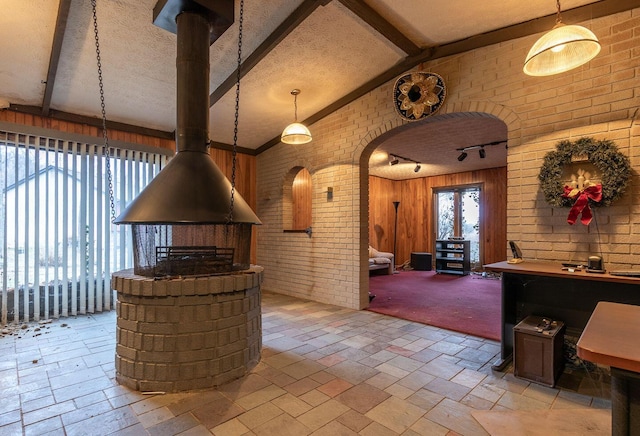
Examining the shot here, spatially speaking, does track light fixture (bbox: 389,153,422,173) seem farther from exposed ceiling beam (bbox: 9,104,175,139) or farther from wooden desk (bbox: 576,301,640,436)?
wooden desk (bbox: 576,301,640,436)

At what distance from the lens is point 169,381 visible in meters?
2.29

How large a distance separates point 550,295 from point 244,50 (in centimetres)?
381

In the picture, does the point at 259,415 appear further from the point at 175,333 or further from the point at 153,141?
the point at 153,141

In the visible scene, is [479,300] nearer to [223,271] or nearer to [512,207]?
[512,207]

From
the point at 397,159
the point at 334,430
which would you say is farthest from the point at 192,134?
the point at 397,159

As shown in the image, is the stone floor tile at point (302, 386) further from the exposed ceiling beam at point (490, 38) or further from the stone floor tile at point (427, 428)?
the exposed ceiling beam at point (490, 38)

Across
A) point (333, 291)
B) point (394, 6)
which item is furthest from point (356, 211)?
point (394, 6)

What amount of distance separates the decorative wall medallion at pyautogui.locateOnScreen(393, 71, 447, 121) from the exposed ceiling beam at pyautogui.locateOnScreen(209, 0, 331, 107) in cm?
134

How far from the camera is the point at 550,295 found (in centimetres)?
283

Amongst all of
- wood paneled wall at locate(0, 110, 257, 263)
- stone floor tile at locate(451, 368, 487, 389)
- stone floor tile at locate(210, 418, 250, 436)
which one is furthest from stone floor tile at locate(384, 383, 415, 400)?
wood paneled wall at locate(0, 110, 257, 263)

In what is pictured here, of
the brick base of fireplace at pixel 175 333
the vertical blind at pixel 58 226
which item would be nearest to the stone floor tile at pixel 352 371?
the brick base of fireplace at pixel 175 333

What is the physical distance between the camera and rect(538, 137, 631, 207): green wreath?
2475 millimetres

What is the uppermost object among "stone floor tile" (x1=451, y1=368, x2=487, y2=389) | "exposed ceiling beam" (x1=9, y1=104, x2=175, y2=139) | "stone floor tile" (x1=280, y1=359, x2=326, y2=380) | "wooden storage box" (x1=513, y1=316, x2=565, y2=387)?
"exposed ceiling beam" (x1=9, y1=104, x2=175, y2=139)

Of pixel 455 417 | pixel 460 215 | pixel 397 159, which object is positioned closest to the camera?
pixel 455 417
